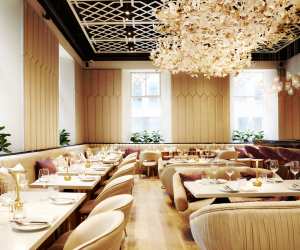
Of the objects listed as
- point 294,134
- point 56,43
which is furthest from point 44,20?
point 294,134

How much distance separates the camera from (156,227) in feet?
15.6

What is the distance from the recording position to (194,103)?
38.1 feet

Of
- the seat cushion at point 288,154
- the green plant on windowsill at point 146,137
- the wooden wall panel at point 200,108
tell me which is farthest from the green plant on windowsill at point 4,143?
the wooden wall panel at point 200,108

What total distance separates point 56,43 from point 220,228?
22.9 ft

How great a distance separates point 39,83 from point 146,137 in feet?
18.1

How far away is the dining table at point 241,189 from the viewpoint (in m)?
3.53

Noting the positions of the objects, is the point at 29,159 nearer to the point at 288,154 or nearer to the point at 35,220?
the point at 35,220

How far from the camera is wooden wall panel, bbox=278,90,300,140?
1146 centimetres

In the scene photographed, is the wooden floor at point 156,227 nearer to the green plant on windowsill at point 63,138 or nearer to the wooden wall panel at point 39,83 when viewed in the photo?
the wooden wall panel at point 39,83

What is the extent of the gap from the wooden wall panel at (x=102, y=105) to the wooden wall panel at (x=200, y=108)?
191 centimetres

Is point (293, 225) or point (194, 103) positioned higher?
point (194, 103)

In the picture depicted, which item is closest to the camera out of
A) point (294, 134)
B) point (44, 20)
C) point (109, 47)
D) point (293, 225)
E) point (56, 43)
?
point (293, 225)

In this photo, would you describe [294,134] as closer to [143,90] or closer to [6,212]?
[143,90]

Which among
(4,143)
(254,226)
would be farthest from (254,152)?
(254,226)
